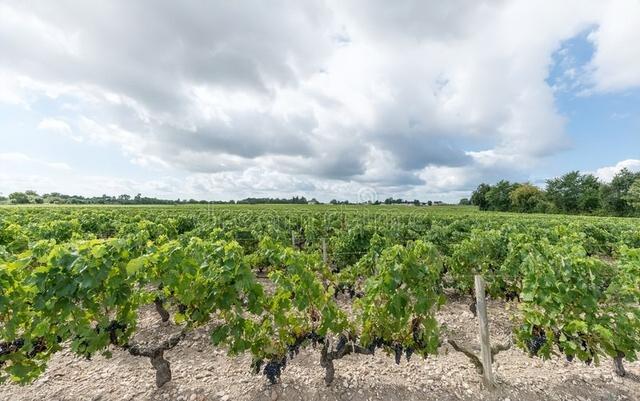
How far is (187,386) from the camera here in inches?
158

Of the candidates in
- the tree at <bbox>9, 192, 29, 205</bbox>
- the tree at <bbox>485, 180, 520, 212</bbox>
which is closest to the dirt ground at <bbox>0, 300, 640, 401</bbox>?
the tree at <bbox>485, 180, 520, 212</bbox>

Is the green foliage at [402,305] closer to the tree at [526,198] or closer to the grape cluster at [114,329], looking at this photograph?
the grape cluster at [114,329]

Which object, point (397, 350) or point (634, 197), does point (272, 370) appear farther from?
point (634, 197)

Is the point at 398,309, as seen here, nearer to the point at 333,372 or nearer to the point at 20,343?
the point at 333,372

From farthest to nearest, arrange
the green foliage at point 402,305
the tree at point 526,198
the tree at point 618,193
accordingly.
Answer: the tree at point 526,198, the tree at point 618,193, the green foliage at point 402,305

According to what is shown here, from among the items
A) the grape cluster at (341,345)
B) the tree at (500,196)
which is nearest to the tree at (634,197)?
the tree at (500,196)

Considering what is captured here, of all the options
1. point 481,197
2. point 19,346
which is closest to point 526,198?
point 481,197

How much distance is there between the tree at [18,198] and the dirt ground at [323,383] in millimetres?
107663

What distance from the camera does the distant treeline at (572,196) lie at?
5703cm

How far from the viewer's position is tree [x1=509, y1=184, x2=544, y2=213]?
73.6 metres

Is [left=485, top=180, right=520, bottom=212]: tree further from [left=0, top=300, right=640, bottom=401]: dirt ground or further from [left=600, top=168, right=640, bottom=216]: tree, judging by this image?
[left=0, top=300, right=640, bottom=401]: dirt ground

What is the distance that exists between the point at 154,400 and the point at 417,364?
372 centimetres

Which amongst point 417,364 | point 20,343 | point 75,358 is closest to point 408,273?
point 417,364

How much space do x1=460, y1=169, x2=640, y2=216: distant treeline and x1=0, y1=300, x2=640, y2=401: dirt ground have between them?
68750 mm
